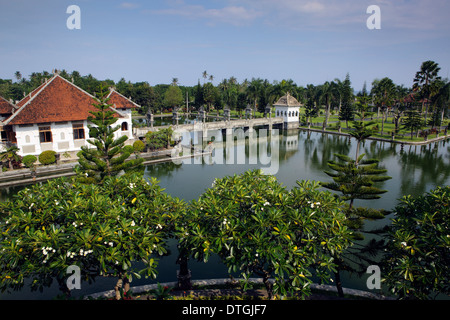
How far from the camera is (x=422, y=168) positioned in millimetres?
28672

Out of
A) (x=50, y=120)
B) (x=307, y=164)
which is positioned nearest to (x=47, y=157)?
(x=50, y=120)

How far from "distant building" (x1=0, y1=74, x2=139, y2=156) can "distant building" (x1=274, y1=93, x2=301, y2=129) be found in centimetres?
3264

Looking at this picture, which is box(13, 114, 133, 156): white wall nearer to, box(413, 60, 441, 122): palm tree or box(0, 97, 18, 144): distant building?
box(0, 97, 18, 144): distant building

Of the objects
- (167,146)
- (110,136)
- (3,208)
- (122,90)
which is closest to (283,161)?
(167,146)

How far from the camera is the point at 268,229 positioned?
26.8ft

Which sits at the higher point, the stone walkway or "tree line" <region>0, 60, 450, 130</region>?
"tree line" <region>0, 60, 450, 130</region>

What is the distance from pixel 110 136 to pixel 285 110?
130 feet

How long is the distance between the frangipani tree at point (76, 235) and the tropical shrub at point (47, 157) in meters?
17.8

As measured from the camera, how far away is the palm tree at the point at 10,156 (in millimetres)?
23545

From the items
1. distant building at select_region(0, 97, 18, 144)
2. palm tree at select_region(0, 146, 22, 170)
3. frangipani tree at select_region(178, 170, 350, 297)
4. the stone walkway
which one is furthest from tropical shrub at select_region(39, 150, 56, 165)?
frangipani tree at select_region(178, 170, 350, 297)

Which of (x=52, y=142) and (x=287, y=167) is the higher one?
(x=52, y=142)

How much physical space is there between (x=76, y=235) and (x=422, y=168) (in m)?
30.4

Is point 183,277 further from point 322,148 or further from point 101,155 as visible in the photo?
point 322,148

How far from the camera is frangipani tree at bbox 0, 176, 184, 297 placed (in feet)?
23.8
